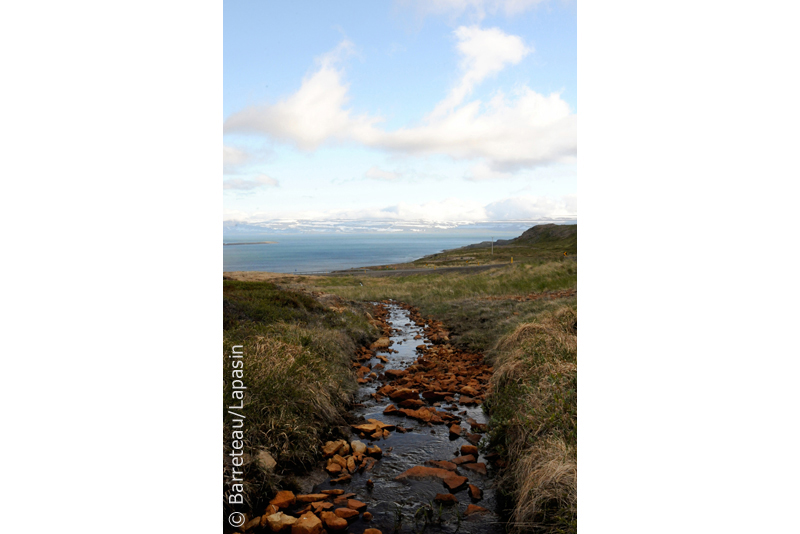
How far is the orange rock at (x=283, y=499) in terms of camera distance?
4.09 m

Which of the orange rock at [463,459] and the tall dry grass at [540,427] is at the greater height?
the tall dry grass at [540,427]

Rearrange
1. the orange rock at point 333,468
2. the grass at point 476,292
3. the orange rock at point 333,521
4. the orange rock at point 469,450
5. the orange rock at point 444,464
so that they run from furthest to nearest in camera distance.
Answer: the grass at point 476,292 → the orange rock at point 469,450 → the orange rock at point 444,464 → the orange rock at point 333,468 → the orange rock at point 333,521

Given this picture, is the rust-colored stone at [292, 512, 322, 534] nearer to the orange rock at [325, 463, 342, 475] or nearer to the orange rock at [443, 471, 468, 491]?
the orange rock at [325, 463, 342, 475]

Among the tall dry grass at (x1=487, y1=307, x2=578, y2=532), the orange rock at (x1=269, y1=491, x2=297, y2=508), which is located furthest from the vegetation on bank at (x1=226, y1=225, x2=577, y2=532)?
the orange rock at (x1=269, y1=491, x2=297, y2=508)

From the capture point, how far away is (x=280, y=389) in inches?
215

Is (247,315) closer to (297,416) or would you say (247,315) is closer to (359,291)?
(297,416)

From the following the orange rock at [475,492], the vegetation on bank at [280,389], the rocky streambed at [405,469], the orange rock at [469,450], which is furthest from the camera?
the orange rock at [469,450]

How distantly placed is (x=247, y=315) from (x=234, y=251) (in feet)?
12.5

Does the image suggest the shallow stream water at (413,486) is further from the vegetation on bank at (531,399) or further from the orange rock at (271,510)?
the orange rock at (271,510)

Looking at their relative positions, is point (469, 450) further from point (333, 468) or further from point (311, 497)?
point (311, 497)

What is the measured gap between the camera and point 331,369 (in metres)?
7.72

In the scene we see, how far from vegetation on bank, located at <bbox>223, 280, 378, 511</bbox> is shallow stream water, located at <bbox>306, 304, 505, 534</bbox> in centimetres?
39

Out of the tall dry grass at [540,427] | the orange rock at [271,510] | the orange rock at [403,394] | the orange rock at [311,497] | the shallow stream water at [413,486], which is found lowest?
the shallow stream water at [413,486]

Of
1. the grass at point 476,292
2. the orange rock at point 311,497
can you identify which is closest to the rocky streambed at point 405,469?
the orange rock at point 311,497
